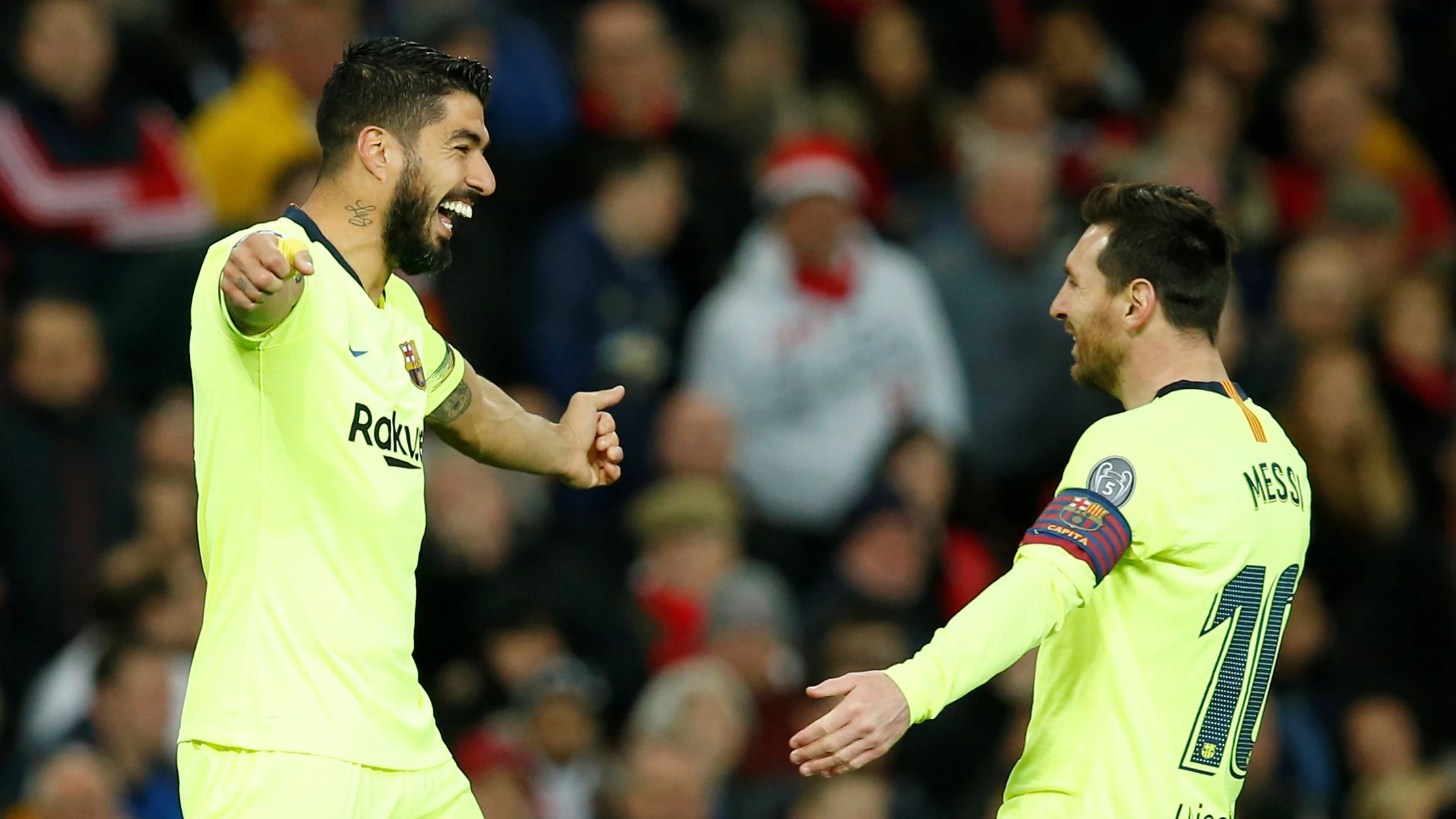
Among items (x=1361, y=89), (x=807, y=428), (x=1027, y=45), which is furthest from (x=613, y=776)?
(x=1361, y=89)

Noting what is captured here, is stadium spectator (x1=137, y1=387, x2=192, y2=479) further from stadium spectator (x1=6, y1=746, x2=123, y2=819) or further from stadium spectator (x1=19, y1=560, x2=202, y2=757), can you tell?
stadium spectator (x1=6, y1=746, x2=123, y2=819)

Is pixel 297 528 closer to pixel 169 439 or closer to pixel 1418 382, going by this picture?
pixel 169 439

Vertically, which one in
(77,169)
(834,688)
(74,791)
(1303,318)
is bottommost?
(74,791)

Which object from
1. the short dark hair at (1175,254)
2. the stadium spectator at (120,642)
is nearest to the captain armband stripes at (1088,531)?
the short dark hair at (1175,254)

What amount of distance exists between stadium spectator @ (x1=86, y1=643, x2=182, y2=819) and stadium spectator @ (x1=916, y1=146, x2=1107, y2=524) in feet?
13.2

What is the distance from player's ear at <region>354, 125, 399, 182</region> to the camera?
4.98 metres

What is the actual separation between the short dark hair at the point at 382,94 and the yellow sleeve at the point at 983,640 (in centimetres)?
169

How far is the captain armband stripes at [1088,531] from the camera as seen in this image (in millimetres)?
4664

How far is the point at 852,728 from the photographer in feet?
14.4

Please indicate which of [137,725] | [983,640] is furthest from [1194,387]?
[137,725]

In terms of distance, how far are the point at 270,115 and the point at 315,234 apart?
5.14m

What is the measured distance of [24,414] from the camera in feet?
28.8

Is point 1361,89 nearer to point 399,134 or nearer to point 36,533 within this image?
point 36,533

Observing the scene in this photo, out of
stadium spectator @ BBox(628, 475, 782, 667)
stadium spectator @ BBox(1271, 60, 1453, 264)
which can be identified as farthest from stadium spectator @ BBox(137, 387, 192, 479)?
stadium spectator @ BBox(1271, 60, 1453, 264)
